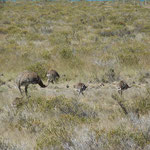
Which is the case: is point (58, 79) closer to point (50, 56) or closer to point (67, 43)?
point (50, 56)

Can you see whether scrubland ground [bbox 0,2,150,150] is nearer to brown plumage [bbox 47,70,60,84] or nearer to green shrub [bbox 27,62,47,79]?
green shrub [bbox 27,62,47,79]

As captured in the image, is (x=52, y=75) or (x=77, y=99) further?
(x=52, y=75)

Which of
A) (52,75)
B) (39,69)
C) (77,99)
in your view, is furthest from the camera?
(39,69)

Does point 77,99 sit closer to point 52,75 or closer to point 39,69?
point 52,75

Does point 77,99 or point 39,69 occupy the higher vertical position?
point 77,99

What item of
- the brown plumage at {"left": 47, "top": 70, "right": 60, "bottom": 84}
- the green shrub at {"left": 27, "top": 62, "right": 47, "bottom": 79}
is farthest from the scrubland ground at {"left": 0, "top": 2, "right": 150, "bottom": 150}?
the brown plumage at {"left": 47, "top": 70, "right": 60, "bottom": 84}

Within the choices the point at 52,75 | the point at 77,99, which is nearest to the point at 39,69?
the point at 52,75

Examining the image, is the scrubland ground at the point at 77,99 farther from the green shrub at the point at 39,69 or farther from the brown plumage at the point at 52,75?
the brown plumage at the point at 52,75

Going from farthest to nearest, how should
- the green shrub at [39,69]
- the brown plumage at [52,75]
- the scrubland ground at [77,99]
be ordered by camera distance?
1. the green shrub at [39,69]
2. the brown plumage at [52,75]
3. the scrubland ground at [77,99]

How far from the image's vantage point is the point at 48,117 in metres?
5.08

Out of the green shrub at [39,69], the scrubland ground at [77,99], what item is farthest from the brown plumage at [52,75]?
the green shrub at [39,69]

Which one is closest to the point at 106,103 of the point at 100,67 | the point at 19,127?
the point at 19,127

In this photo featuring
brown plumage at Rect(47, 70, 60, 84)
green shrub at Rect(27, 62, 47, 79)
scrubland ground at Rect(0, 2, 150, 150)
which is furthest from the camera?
green shrub at Rect(27, 62, 47, 79)

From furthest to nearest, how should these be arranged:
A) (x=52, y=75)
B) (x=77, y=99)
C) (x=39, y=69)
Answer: (x=39, y=69) → (x=52, y=75) → (x=77, y=99)
